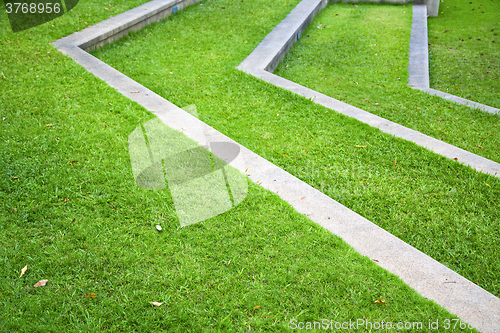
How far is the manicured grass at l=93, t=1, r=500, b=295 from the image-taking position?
11.4 feet

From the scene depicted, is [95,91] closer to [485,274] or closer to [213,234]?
[213,234]

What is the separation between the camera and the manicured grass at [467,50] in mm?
7191

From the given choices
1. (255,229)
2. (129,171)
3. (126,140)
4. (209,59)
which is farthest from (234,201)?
(209,59)

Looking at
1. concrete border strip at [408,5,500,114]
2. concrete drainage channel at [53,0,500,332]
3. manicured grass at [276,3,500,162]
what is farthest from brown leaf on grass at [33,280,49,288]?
concrete border strip at [408,5,500,114]

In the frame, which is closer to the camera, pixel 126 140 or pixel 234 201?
pixel 234 201

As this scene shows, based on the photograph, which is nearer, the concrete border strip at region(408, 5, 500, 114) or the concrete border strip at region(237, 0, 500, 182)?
the concrete border strip at region(237, 0, 500, 182)

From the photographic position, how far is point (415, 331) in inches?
95.3

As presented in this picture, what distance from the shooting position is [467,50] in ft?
29.8

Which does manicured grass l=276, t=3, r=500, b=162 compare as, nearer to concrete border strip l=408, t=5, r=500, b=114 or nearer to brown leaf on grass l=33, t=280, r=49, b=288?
concrete border strip l=408, t=5, r=500, b=114

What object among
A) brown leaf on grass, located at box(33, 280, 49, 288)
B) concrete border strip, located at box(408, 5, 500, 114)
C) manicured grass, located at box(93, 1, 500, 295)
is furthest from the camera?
concrete border strip, located at box(408, 5, 500, 114)

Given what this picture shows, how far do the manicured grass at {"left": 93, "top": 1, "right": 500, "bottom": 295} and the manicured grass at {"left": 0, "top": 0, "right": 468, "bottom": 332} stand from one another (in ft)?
3.01

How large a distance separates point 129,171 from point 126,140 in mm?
654

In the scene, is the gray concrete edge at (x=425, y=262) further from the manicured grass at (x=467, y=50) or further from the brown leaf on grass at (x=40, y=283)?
the manicured grass at (x=467, y=50)

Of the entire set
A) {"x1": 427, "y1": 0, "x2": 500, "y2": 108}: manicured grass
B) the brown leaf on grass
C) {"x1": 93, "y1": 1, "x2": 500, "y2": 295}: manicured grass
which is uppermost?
the brown leaf on grass
